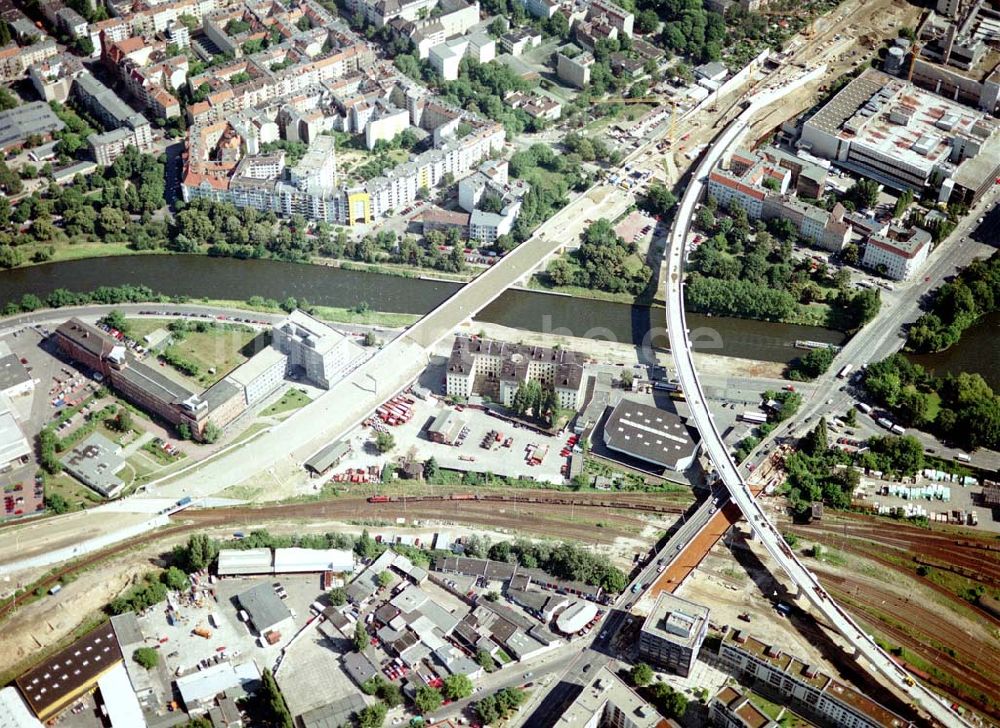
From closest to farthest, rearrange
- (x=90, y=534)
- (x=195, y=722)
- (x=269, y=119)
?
(x=195, y=722), (x=90, y=534), (x=269, y=119)

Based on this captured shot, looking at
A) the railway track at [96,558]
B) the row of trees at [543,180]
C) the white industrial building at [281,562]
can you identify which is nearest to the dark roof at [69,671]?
the railway track at [96,558]

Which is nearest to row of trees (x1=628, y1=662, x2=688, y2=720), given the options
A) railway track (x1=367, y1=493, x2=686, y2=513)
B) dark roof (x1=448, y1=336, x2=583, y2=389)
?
railway track (x1=367, y1=493, x2=686, y2=513)

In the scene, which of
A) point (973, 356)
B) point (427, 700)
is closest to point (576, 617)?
point (427, 700)

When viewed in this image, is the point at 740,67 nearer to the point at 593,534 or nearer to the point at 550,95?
the point at 550,95

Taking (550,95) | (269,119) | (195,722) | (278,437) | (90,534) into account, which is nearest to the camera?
(195,722)

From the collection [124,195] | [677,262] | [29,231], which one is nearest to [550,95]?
[677,262]

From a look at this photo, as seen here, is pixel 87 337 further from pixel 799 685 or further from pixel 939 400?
pixel 939 400
